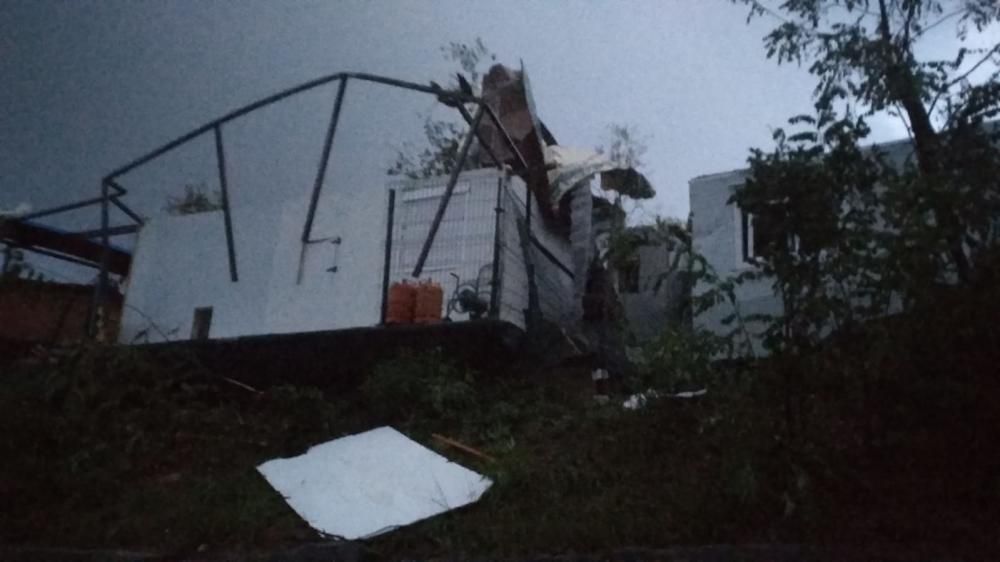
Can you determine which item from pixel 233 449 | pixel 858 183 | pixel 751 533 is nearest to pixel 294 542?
pixel 233 449

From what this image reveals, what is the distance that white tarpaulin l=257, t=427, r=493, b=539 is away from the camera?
545 cm

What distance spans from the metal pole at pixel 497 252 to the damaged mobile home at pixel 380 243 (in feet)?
0.06

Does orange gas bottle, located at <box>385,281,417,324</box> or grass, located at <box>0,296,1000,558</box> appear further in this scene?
orange gas bottle, located at <box>385,281,417,324</box>

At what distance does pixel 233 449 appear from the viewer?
704cm

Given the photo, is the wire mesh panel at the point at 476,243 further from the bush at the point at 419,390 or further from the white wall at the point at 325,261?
the bush at the point at 419,390

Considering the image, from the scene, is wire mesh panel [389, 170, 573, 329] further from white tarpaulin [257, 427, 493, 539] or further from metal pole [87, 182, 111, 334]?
metal pole [87, 182, 111, 334]

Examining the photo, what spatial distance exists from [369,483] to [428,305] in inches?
109

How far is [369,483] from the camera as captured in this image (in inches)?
234

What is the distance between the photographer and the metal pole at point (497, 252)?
8.85 meters

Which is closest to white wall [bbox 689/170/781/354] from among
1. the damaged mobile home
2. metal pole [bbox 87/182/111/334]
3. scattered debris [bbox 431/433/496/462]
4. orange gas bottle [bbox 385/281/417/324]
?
the damaged mobile home

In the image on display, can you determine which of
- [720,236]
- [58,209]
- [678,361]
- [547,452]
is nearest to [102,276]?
[58,209]

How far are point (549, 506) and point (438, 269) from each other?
4.88 metres

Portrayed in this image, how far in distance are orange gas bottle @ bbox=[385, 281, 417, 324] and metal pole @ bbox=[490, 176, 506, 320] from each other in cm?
80

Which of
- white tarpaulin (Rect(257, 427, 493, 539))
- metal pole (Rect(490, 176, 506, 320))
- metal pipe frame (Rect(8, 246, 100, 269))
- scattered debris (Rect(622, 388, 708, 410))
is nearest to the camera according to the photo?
white tarpaulin (Rect(257, 427, 493, 539))
